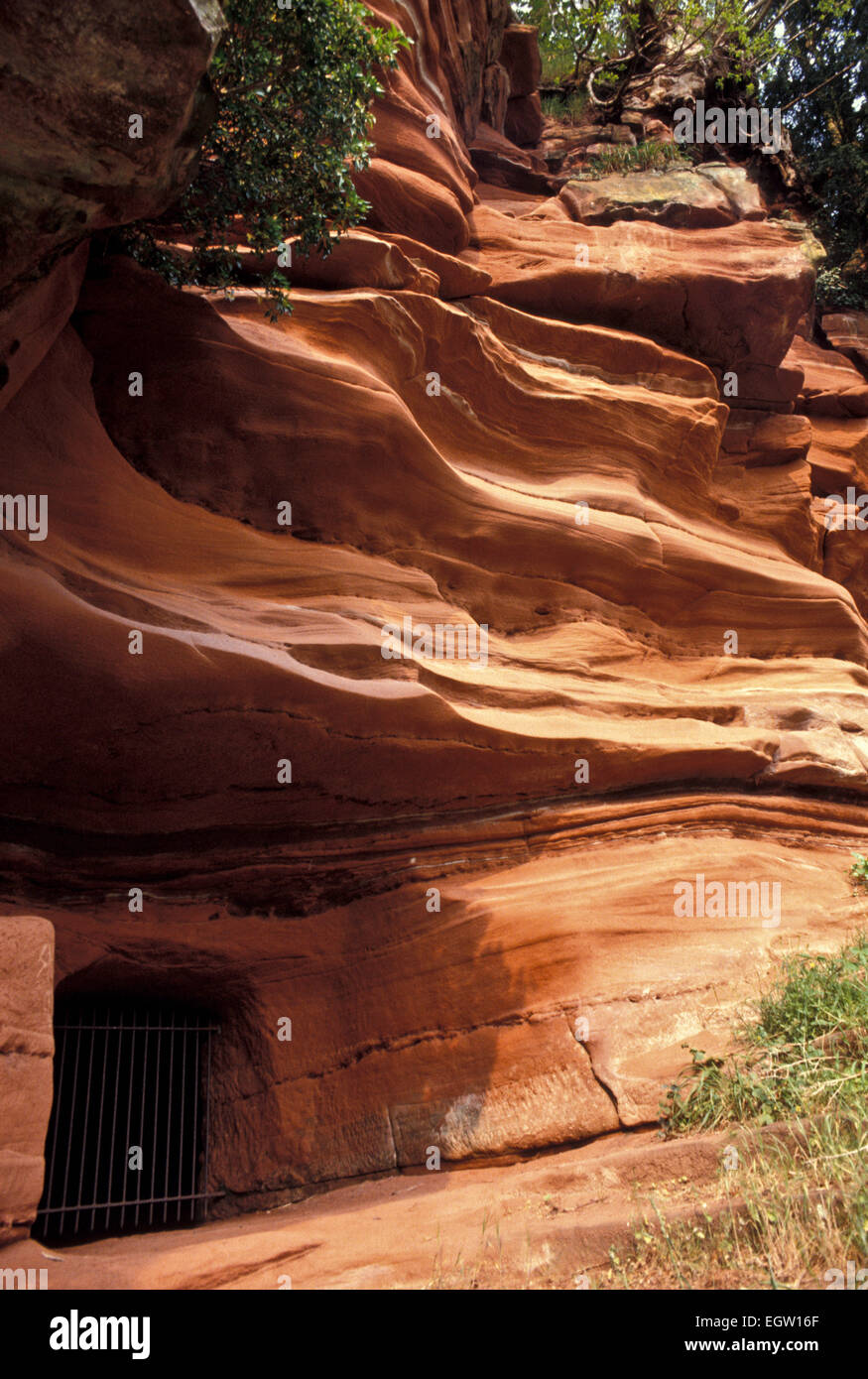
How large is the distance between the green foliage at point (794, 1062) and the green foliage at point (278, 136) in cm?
667

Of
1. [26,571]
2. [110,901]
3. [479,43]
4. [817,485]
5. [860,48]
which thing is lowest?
[110,901]

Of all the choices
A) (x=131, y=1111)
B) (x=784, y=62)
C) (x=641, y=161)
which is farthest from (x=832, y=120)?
(x=131, y=1111)

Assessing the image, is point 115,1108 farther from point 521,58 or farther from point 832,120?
point 832,120

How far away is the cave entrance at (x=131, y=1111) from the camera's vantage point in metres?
7.43

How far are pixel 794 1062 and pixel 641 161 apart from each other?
45.3ft

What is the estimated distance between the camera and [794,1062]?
546cm

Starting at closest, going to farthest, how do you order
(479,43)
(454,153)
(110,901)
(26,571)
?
(26,571), (110,901), (454,153), (479,43)

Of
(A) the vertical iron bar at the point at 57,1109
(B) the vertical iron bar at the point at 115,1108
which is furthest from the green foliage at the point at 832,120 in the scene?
(A) the vertical iron bar at the point at 57,1109

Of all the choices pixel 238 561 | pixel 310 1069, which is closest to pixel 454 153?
pixel 238 561

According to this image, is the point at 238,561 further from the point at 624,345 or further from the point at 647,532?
the point at 624,345

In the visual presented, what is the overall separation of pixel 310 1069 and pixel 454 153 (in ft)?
36.1

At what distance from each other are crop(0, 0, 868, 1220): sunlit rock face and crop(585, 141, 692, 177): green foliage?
419 centimetres

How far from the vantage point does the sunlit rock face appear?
6555 millimetres

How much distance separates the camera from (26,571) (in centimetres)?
556
